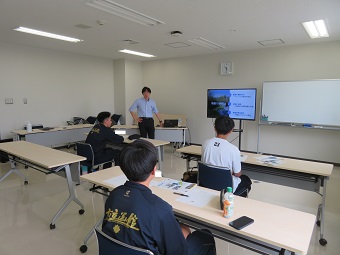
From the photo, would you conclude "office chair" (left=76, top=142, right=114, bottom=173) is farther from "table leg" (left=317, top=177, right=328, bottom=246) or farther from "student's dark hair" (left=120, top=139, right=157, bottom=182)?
"table leg" (left=317, top=177, right=328, bottom=246)

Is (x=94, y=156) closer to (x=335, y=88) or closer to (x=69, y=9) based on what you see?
(x=69, y=9)

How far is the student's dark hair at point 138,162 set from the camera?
1247 millimetres

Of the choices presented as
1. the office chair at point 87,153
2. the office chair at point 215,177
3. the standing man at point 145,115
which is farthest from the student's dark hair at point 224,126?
the standing man at point 145,115

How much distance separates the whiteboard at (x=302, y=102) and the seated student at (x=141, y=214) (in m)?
5.03

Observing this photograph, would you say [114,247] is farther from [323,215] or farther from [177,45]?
[177,45]

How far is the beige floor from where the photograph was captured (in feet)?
8.01

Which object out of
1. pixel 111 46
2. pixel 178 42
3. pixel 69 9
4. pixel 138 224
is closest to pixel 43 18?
pixel 69 9

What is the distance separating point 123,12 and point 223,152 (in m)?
2.43

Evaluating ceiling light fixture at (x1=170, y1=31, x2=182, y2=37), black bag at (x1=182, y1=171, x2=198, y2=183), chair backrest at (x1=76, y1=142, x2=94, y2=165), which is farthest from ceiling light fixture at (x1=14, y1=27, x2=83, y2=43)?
black bag at (x1=182, y1=171, x2=198, y2=183)

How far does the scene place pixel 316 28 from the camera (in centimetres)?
418

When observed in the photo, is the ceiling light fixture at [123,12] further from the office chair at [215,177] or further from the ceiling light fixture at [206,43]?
the office chair at [215,177]

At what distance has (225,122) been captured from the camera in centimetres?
240

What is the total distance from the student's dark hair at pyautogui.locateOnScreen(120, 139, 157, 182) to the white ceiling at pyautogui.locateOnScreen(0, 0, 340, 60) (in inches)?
93.7

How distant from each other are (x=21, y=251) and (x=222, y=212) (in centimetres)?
206
